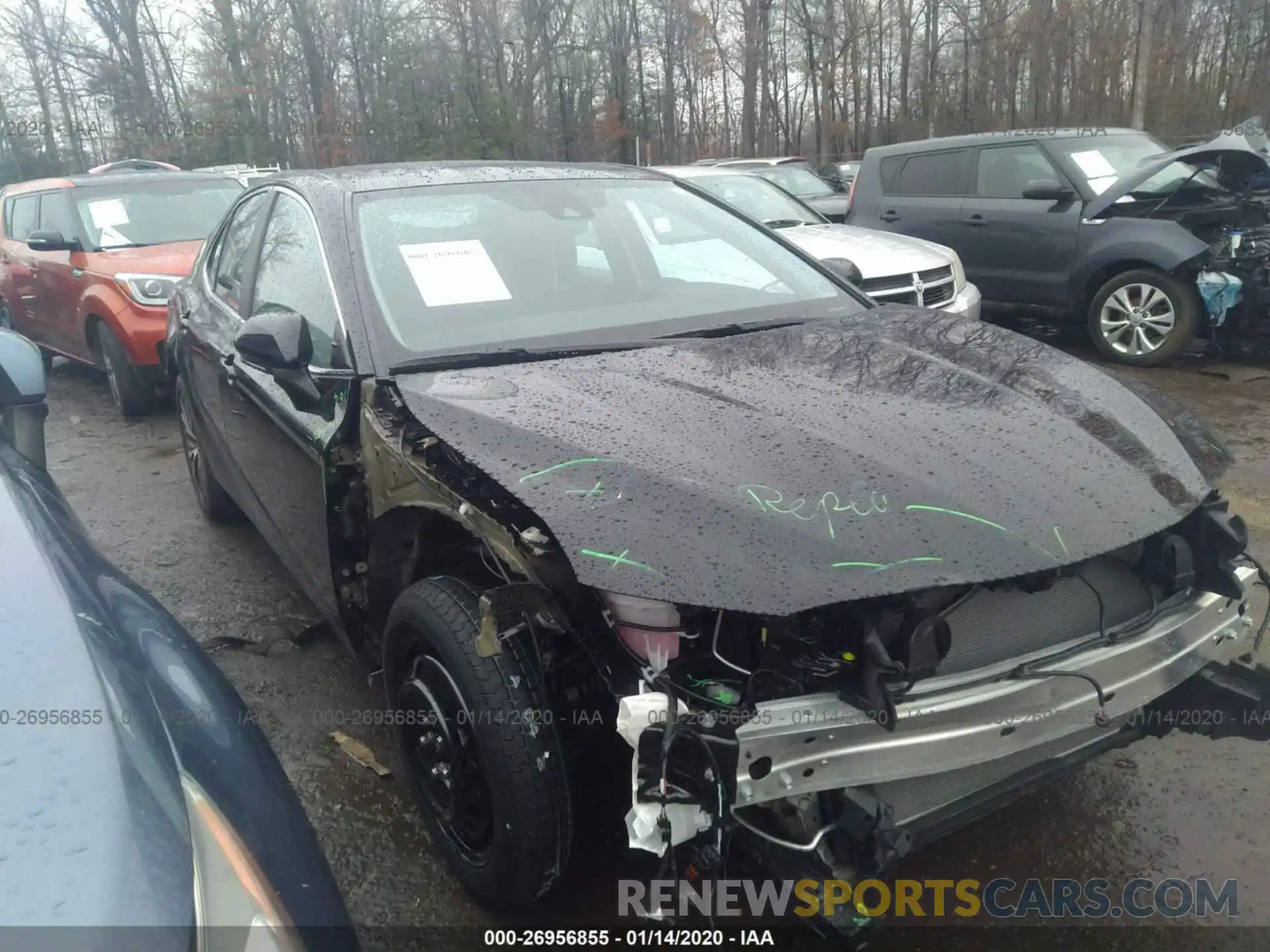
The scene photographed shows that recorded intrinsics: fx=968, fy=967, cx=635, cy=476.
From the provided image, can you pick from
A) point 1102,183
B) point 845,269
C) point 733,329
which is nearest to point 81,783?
point 733,329

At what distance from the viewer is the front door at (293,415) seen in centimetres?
270

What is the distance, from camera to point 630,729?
1719 mm

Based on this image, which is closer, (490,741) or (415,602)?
(490,741)

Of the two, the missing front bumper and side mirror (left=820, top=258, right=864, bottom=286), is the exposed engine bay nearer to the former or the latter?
the missing front bumper

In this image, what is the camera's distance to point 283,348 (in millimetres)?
2678

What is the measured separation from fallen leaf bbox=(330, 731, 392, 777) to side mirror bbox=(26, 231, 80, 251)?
5.74 metres

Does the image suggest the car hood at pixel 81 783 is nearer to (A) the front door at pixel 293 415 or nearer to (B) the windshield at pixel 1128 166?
(A) the front door at pixel 293 415

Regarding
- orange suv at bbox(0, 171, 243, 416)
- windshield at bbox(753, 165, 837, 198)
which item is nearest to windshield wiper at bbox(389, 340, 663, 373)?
orange suv at bbox(0, 171, 243, 416)

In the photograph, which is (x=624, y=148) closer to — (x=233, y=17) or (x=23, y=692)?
(x=233, y=17)

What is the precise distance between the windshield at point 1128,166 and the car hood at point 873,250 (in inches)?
67.1

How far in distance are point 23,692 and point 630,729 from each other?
0.96m

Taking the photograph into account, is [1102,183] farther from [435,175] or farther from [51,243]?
[51,243]

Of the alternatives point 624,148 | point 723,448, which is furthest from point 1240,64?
point 723,448

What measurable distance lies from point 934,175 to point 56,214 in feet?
24.2
